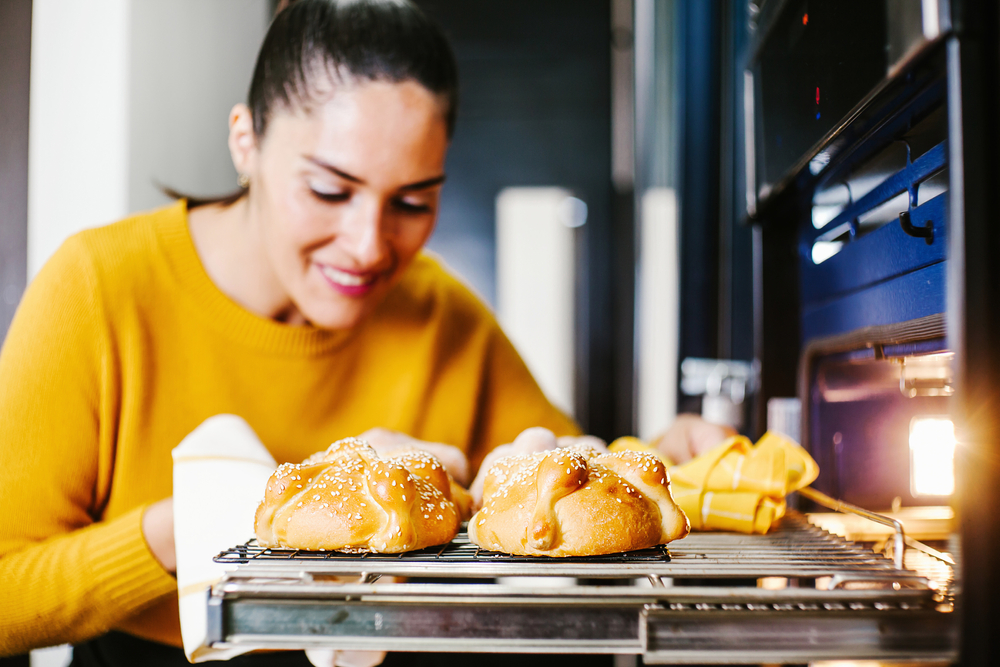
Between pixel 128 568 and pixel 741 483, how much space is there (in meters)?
0.78

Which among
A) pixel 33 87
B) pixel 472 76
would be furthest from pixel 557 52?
pixel 33 87

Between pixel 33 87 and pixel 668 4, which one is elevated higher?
pixel 668 4

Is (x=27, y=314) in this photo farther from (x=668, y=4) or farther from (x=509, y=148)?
(x=509, y=148)

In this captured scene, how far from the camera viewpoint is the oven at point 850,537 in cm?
47

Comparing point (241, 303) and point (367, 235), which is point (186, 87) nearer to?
point (241, 303)

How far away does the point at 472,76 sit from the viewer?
3.08 meters

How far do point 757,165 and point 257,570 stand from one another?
929mm

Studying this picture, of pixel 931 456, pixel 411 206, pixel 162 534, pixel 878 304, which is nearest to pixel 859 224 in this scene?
pixel 878 304

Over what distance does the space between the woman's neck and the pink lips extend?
0.18 meters

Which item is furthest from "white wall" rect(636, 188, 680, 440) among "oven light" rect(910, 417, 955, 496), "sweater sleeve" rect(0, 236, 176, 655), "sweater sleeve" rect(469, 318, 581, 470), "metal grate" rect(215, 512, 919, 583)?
"sweater sleeve" rect(0, 236, 176, 655)

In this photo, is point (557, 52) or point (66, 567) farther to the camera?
point (557, 52)

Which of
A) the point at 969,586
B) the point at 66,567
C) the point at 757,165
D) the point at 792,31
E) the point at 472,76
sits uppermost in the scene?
the point at 472,76

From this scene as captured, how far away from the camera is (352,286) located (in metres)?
1.19

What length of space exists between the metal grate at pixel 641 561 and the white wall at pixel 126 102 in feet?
3.88
